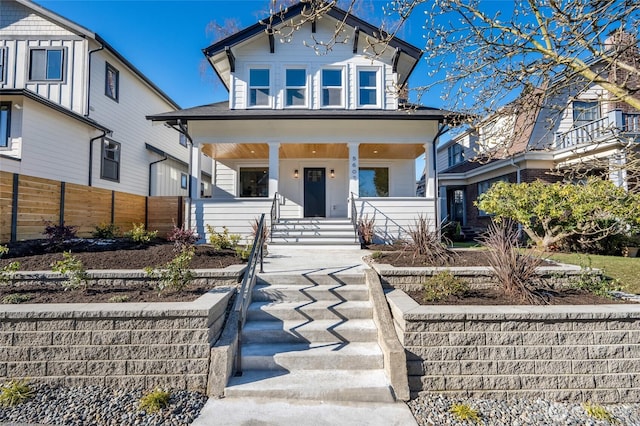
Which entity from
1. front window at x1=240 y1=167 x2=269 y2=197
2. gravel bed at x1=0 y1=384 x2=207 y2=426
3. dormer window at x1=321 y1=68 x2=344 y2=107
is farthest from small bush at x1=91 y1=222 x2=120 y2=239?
dormer window at x1=321 y1=68 x2=344 y2=107

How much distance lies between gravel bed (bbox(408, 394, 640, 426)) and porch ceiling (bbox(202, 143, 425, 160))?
25.7 feet

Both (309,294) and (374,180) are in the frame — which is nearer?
(309,294)

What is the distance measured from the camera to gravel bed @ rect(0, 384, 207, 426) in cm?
254

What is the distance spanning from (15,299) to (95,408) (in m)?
1.90

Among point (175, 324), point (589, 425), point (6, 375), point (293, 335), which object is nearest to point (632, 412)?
point (589, 425)

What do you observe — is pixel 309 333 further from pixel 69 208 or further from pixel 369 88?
pixel 69 208

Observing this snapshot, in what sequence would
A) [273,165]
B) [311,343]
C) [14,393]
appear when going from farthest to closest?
[273,165] → [311,343] → [14,393]

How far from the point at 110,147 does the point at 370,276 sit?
1191 cm

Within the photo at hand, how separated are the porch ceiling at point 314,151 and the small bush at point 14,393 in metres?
7.67

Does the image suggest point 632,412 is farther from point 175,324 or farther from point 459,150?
point 459,150

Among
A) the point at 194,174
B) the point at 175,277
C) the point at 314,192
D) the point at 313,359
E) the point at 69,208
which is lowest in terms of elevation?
the point at 313,359

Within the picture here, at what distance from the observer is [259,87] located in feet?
32.4

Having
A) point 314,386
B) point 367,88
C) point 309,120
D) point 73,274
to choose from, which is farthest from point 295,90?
point 314,386

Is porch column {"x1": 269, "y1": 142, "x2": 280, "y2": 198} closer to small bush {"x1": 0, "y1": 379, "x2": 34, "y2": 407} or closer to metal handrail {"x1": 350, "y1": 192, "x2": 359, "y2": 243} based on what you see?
metal handrail {"x1": 350, "y1": 192, "x2": 359, "y2": 243}
